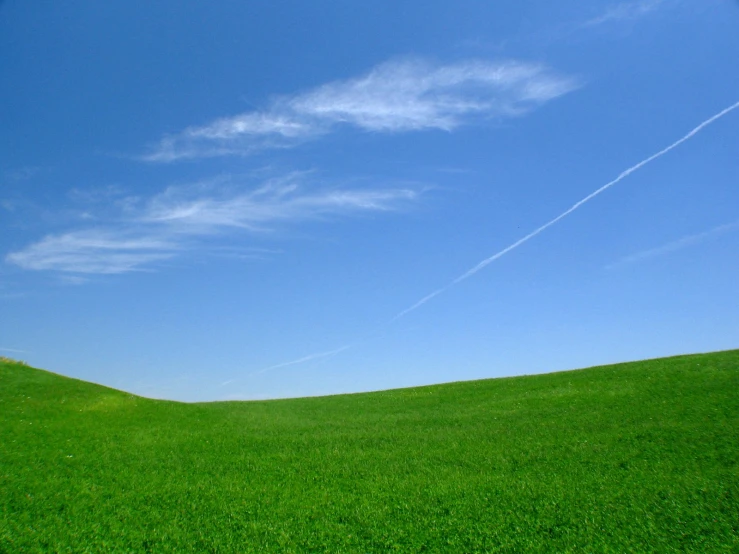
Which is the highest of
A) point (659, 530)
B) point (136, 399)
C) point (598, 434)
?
point (136, 399)

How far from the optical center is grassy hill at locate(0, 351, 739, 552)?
577 inches

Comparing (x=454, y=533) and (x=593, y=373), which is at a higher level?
(x=593, y=373)

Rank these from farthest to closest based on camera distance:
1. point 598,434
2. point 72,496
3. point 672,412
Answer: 1. point 672,412
2. point 598,434
3. point 72,496

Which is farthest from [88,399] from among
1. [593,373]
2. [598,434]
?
[593,373]

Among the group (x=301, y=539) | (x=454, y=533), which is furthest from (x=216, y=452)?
(x=454, y=533)

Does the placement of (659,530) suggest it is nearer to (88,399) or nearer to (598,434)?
(598,434)

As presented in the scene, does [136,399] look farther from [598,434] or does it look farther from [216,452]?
[598,434]

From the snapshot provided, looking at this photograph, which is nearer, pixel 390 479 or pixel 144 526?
pixel 144 526

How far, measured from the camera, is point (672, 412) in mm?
25203

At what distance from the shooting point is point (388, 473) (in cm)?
1983

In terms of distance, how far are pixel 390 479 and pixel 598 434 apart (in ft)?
34.1

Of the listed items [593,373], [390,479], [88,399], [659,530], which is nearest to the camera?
[659,530]

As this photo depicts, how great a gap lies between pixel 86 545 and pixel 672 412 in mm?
25272

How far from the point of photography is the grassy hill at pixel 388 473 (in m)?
14.6
